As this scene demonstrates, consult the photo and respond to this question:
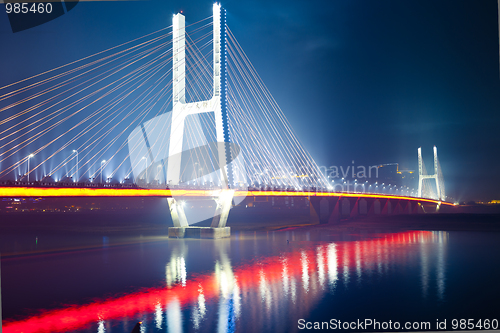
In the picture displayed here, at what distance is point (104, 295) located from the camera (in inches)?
528

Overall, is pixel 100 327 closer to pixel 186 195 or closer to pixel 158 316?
pixel 158 316

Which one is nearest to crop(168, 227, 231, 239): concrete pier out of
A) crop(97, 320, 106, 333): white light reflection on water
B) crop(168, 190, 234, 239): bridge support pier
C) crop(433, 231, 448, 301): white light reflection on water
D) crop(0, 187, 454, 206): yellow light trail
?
crop(168, 190, 234, 239): bridge support pier

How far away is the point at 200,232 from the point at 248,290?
19.0m

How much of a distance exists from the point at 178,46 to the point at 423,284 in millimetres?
24084

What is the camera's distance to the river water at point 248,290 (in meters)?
10.2

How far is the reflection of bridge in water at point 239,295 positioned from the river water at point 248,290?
0.11 ft

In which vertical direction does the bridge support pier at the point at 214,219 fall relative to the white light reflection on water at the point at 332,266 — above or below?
above

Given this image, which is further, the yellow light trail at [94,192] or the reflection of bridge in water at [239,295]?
the yellow light trail at [94,192]

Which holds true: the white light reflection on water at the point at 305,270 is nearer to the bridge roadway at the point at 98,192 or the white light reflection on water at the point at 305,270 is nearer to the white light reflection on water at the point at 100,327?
the white light reflection on water at the point at 100,327

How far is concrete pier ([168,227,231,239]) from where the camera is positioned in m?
32.1

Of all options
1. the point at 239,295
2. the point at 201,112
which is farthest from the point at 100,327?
the point at 201,112

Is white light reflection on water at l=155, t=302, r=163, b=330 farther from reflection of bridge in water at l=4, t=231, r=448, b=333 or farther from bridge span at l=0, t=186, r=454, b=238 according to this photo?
bridge span at l=0, t=186, r=454, b=238

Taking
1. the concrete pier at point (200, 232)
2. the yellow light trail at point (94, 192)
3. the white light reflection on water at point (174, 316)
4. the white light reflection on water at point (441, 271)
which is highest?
the yellow light trail at point (94, 192)

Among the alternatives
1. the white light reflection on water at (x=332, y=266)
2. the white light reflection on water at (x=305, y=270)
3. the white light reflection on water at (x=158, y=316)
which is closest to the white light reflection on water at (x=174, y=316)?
the white light reflection on water at (x=158, y=316)
